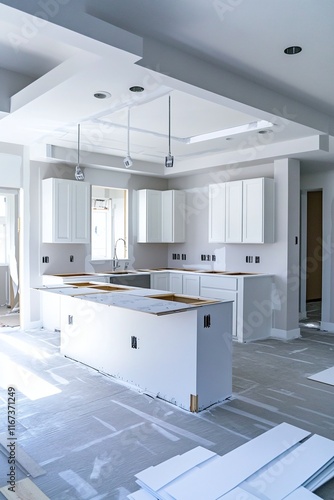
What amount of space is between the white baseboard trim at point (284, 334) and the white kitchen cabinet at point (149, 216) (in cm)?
262

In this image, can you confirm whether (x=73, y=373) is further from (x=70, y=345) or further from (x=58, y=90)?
(x=58, y=90)

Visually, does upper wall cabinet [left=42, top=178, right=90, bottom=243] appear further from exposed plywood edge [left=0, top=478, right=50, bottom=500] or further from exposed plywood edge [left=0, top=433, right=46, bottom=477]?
exposed plywood edge [left=0, top=478, right=50, bottom=500]

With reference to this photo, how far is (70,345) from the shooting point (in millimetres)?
4734

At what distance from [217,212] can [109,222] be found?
2062 millimetres

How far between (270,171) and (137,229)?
2544 millimetres

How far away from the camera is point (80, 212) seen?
6324 millimetres

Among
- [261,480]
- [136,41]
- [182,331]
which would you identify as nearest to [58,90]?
[136,41]

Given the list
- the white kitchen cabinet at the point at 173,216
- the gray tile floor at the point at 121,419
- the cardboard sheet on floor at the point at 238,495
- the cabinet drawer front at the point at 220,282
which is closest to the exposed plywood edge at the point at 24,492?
the gray tile floor at the point at 121,419

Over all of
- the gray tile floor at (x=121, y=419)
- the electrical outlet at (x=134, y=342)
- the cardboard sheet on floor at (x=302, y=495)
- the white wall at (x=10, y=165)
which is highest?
the white wall at (x=10, y=165)

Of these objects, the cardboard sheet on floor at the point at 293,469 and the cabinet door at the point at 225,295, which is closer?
the cardboard sheet on floor at the point at 293,469

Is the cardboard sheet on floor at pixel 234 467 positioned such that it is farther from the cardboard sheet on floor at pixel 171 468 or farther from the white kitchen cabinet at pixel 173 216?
the white kitchen cabinet at pixel 173 216

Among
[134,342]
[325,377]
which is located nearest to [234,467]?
[134,342]

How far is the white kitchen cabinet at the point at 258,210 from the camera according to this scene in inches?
231

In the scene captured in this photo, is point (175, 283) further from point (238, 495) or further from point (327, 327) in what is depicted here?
point (238, 495)
